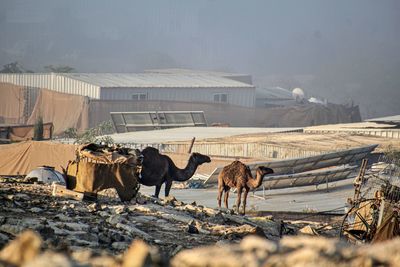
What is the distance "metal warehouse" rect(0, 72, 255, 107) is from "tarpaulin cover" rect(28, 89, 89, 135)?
5.26 ft

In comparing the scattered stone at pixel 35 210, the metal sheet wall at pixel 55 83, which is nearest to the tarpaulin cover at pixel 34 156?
the scattered stone at pixel 35 210

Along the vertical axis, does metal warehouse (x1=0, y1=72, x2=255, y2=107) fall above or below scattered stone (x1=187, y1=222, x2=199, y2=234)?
above

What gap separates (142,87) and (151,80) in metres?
5.42

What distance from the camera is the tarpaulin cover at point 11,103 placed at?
71.8 meters

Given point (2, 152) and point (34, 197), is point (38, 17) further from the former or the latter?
point (34, 197)

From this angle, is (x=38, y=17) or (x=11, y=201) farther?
(x=38, y=17)

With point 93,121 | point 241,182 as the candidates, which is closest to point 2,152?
point 241,182

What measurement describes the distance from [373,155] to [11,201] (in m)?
23.2

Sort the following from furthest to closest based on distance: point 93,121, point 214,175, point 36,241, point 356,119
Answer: point 356,119 < point 93,121 < point 214,175 < point 36,241

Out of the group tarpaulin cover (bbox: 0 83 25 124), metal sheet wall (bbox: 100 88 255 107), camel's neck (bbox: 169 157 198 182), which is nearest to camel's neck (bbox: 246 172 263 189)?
camel's neck (bbox: 169 157 198 182)

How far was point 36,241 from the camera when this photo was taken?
5676 mm

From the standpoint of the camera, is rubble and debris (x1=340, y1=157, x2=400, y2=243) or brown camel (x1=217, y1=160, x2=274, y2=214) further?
brown camel (x1=217, y1=160, x2=274, y2=214)

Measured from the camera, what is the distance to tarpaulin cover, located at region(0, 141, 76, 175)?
1462 inches

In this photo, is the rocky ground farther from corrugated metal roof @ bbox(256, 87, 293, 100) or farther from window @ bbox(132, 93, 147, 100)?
corrugated metal roof @ bbox(256, 87, 293, 100)
